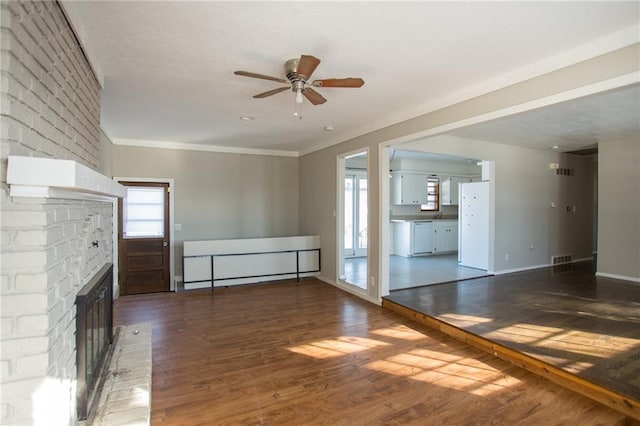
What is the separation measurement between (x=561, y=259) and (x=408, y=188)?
377 centimetres

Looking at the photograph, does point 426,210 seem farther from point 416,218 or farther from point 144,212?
point 144,212

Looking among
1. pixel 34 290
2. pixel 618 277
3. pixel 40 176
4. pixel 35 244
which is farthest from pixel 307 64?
pixel 618 277

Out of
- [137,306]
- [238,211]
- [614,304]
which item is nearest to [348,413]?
[137,306]

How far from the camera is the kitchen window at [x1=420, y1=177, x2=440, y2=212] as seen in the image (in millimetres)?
9148

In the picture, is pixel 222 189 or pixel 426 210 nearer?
pixel 222 189

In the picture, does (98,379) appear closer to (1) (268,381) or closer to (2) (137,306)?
(1) (268,381)

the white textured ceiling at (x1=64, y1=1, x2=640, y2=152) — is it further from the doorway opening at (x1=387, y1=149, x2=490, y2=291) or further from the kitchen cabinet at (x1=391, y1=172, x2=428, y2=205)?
the kitchen cabinet at (x1=391, y1=172, x2=428, y2=205)

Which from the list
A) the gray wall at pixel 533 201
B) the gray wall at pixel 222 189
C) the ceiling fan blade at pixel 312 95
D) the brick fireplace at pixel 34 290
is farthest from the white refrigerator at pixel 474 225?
the brick fireplace at pixel 34 290

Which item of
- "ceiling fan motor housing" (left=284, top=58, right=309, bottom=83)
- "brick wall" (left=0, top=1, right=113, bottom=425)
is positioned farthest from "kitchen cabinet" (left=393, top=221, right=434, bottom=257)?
"brick wall" (left=0, top=1, right=113, bottom=425)

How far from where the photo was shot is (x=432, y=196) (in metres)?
9.29

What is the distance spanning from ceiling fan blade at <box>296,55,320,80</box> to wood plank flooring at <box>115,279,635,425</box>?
8.14 ft

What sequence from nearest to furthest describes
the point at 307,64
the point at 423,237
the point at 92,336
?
1. the point at 92,336
2. the point at 307,64
3. the point at 423,237

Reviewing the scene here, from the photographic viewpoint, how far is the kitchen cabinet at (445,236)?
8875 mm

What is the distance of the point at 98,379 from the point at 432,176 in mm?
8574
